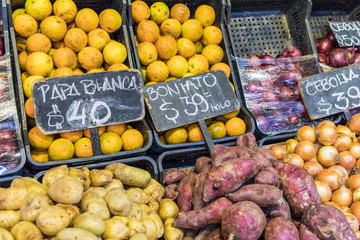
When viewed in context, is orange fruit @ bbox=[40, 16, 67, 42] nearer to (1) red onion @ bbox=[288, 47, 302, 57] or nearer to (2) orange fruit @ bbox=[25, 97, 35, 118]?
(2) orange fruit @ bbox=[25, 97, 35, 118]

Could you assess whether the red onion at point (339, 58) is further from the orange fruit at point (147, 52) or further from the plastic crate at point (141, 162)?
the plastic crate at point (141, 162)

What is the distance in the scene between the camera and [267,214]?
1806 millimetres

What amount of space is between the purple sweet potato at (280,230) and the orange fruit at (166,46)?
1.48 metres

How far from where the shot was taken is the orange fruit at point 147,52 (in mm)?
2615

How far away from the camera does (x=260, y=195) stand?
1.72 m

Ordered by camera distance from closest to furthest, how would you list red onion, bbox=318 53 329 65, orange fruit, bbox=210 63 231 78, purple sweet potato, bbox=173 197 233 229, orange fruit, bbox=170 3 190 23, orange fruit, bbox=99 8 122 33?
purple sweet potato, bbox=173 197 233 229 → orange fruit, bbox=99 8 122 33 → orange fruit, bbox=210 63 231 78 → orange fruit, bbox=170 3 190 23 → red onion, bbox=318 53 329 65

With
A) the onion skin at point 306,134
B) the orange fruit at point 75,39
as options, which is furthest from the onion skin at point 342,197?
the orange fruit at point 75,39

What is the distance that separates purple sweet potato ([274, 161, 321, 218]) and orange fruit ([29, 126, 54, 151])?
1397 mm

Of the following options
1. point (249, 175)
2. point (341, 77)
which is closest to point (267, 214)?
point (249, 175)

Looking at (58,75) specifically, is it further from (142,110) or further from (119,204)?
(119,204)

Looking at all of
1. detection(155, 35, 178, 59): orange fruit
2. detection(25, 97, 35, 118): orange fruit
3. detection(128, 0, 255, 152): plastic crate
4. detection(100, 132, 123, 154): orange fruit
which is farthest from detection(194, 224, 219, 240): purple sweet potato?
detection(155, 35, 178, 59): orange fruit

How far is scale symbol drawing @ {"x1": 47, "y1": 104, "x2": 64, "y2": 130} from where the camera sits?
214 centimetres

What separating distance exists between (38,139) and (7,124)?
22cm

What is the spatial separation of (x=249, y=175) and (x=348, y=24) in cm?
223
